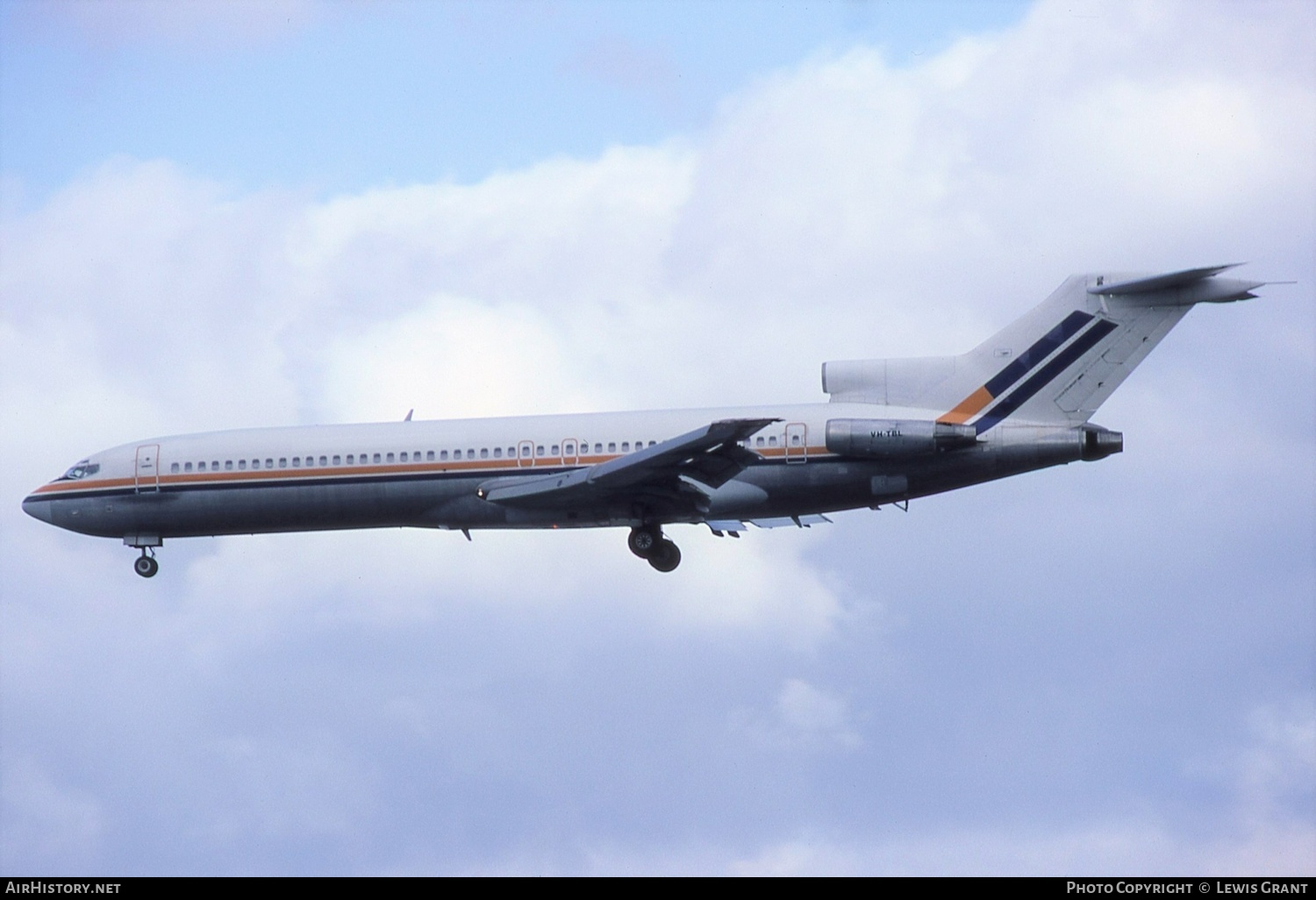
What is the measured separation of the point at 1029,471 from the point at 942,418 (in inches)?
86.2

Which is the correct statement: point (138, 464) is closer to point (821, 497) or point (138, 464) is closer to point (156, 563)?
point (156, 563)

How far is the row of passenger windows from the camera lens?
131ft

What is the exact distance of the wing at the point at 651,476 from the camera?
36656 mm

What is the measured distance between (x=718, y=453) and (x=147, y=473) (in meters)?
13.6

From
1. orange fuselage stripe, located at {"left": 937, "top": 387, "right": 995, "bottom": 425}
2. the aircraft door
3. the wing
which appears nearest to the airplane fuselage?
the aircraft door

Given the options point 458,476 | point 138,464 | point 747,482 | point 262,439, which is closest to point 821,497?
point 747,482

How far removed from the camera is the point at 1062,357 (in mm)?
39188

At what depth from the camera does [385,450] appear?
40.4 metres

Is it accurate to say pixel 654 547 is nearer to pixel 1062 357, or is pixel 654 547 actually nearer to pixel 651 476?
pixel 651 476

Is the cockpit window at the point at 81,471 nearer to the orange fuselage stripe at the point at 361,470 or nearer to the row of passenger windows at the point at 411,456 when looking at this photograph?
the orange fuselage stripe at the point at 361,470

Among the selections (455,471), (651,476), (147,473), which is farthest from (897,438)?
(147,473)

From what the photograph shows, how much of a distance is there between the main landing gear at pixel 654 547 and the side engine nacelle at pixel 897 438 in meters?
4.57

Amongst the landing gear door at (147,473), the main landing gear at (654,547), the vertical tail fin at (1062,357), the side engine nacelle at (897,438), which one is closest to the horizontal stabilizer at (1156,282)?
the vertical tail fin at (1062,357)
